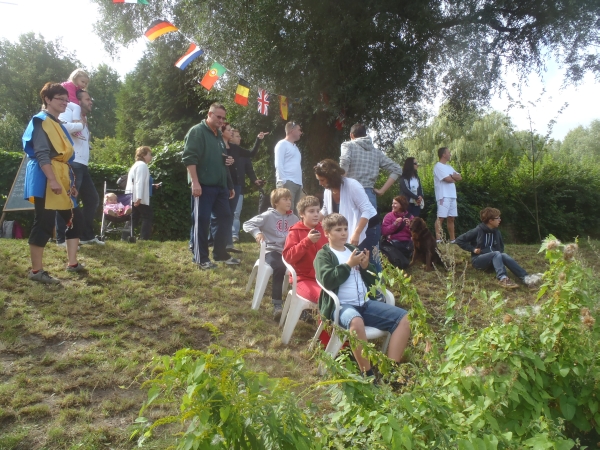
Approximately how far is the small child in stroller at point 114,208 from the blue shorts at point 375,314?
633 centimetres

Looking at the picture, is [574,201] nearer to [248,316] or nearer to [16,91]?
[248,316]

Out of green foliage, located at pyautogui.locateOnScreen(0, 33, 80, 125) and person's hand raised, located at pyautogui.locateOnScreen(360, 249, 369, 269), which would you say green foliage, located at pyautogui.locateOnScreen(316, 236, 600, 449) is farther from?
green foliage, located at pyautogui.locateOnScreen(0, 33, 80, 125)

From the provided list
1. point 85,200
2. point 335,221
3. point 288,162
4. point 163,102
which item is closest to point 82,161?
point 85,200

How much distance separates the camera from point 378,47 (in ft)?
33.6

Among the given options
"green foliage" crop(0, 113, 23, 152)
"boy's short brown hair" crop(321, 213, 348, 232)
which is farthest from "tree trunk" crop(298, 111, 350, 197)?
"green foliage" crop(0, 113, 23, 152)

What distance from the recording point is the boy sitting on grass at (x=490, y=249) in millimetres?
6965

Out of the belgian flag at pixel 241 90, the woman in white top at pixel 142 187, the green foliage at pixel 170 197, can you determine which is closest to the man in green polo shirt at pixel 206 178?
the woman in white top at pixel 142 187

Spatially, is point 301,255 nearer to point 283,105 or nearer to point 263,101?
point 283,105

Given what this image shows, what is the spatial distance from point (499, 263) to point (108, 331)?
5170mm

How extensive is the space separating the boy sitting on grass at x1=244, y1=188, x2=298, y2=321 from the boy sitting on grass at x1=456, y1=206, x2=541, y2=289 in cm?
316

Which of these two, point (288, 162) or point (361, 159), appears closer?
point (361, 159)

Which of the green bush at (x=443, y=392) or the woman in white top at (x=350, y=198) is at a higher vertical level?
the woman in white top at (x=350, y=198)

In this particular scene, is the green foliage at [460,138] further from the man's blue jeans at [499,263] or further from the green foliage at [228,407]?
the green foliage at [228,407]

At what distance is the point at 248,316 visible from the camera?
4.99m
